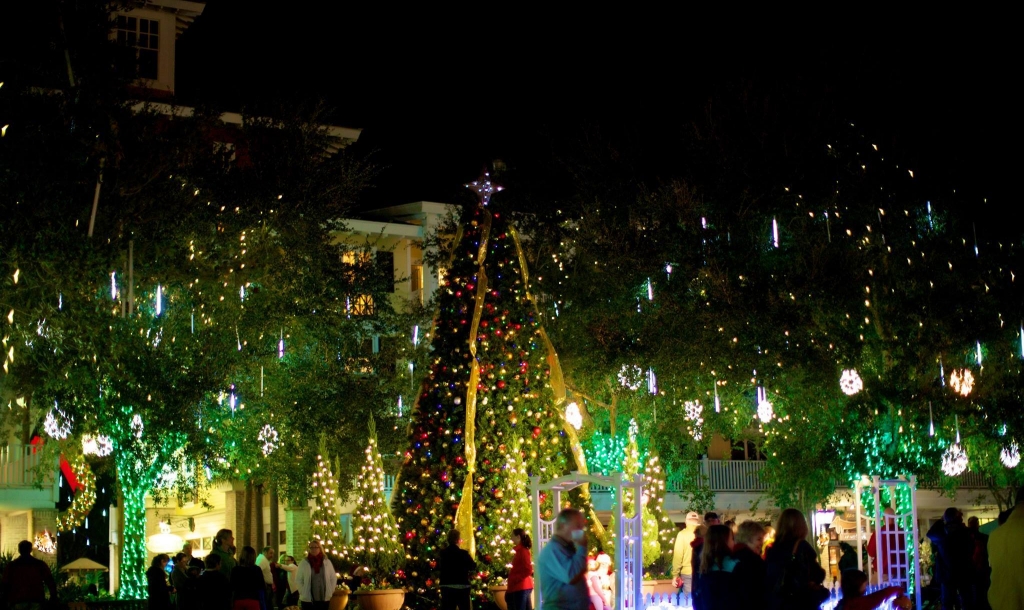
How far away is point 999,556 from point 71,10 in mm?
16230

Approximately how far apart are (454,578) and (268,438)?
39.2 feet

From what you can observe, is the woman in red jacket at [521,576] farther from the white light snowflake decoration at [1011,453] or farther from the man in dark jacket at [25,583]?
the white light snowflake decoration at [1011,453]

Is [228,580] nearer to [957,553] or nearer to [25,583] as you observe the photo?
[25,583]

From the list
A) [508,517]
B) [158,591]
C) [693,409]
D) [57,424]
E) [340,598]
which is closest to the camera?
[158,591]

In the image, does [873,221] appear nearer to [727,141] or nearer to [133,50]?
[727,141]

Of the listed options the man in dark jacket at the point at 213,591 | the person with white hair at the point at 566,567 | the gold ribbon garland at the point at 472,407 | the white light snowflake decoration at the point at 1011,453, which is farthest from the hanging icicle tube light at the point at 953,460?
the person with white hair at the point at 566,567

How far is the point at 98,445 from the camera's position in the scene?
74.1 ft

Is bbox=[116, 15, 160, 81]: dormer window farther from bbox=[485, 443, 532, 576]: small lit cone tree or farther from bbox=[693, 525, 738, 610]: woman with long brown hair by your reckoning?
bbox=[693, 525, 738, 610]: woman with long brown hair

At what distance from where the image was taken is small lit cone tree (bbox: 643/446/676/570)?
26203mm

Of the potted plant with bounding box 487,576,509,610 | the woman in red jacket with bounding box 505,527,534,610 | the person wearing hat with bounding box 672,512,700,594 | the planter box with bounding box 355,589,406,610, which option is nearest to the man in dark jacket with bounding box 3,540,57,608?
the planter box with bounding box 355,589,406,610

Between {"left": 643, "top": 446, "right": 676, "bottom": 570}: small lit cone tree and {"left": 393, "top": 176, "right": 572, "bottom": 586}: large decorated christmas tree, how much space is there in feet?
21.3

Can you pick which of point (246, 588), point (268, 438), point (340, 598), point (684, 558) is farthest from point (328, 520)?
point (246, 588)

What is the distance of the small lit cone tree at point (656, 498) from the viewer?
86.0 feet

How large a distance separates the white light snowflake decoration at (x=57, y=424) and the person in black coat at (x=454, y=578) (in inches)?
331
